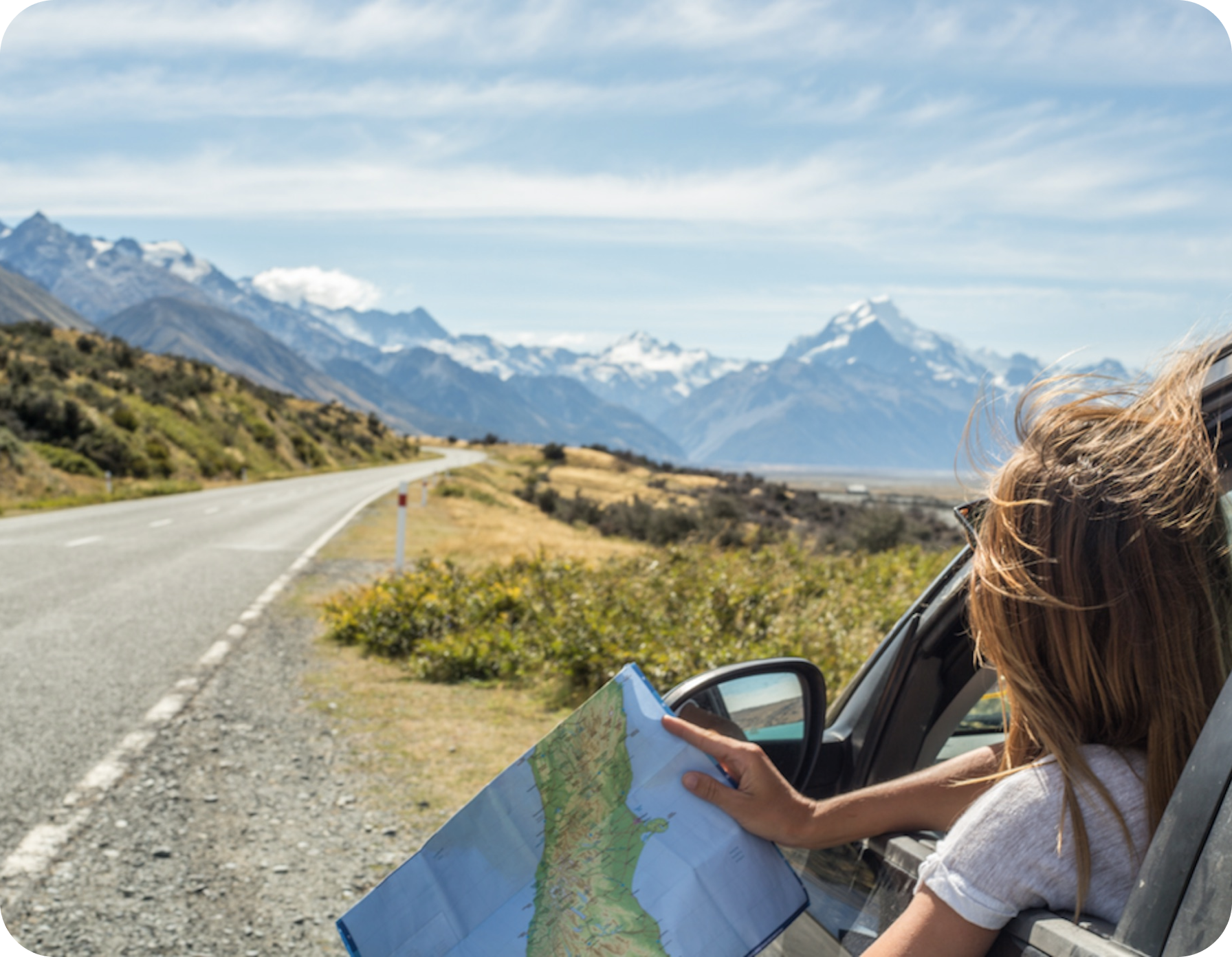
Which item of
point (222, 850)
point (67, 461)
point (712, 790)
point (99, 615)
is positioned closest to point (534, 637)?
point (222, 850)

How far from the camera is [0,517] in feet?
62.6

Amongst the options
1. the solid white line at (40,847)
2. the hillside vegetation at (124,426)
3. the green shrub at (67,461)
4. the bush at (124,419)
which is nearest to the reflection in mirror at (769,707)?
the solid white line at (40,847)

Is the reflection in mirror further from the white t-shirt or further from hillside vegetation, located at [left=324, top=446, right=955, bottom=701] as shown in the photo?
hillside vegetation, located at [left=324, top=446, right=955, bottom=701]

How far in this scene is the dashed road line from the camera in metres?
3.92

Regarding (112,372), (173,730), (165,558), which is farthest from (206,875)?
(112,372)

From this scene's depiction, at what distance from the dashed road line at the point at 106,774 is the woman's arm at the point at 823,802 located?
3.55m

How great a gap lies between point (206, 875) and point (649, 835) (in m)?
3.23

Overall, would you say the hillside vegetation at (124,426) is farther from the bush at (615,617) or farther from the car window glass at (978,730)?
the car window glass at (978,730)

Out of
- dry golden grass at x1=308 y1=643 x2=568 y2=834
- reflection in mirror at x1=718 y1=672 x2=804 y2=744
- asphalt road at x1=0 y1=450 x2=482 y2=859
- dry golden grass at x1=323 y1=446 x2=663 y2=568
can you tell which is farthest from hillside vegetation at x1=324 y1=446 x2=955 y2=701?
reflection in mirror at x1=718 y1=672 x2=804 y2=744

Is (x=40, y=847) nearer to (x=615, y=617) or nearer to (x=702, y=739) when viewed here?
(x=702, y=739)

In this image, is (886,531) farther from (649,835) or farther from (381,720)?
(649,835)

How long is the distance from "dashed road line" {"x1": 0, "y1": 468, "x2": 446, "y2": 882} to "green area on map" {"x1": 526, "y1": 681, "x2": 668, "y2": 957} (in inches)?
130

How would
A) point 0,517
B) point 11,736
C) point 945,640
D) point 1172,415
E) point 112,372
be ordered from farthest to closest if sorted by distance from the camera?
point 112,372 < point 0,517 < point 11,736 < point 945,640 < point 1172,415

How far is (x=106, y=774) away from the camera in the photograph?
198 inches
